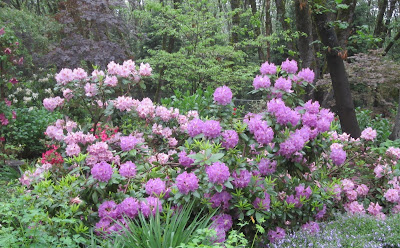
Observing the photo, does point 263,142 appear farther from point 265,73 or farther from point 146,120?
point 146,120

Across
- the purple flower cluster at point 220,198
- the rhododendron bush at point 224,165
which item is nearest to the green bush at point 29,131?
the rhododendron bush at point 224,165

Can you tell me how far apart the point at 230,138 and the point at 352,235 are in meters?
1.04

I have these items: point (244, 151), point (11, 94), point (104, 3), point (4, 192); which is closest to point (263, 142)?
point (244, 151)

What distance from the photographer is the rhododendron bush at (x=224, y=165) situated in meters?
2.42

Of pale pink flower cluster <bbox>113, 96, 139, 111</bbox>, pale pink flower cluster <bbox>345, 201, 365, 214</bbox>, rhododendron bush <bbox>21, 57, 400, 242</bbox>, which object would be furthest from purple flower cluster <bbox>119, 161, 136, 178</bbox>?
pale pink flower cluster <bbox>345, 201, 365, 214</bbox>

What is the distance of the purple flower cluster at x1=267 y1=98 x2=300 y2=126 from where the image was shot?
2.51 meters

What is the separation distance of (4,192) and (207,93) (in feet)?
11.9

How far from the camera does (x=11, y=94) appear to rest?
897cm

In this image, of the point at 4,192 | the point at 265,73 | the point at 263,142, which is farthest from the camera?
the point at 4,192

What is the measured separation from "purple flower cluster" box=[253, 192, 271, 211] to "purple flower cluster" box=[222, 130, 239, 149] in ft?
1.39

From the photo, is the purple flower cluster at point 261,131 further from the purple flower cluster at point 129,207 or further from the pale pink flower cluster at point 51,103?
the pale pink flower cluster at point 51,103

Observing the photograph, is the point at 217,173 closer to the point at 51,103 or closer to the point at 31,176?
the point at 31,176

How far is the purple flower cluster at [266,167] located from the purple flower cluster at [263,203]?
0.21 meters

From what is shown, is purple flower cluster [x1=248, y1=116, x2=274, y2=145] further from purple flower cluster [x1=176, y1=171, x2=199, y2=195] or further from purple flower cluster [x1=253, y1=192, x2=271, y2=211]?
purple flower cluster [x1=176, y1=171, x2=199, y2=195]
